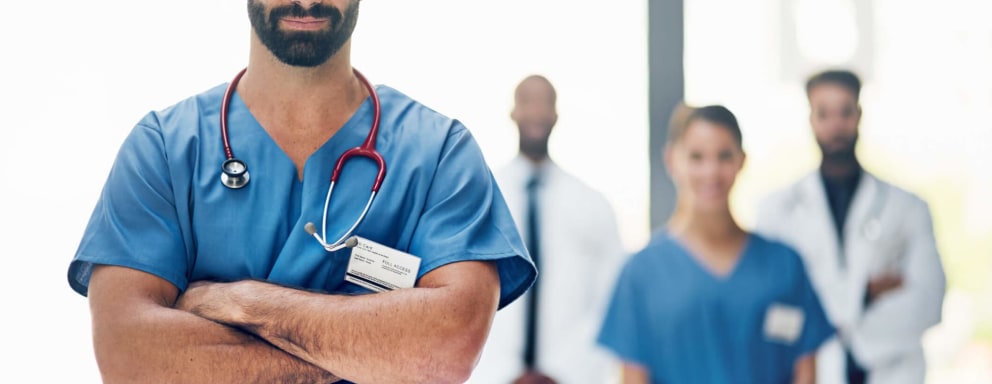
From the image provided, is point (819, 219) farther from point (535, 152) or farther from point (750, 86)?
point (535, 152)

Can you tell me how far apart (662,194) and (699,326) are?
345 mm

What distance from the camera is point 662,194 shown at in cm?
277

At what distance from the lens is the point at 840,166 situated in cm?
285

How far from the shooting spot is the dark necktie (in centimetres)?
269

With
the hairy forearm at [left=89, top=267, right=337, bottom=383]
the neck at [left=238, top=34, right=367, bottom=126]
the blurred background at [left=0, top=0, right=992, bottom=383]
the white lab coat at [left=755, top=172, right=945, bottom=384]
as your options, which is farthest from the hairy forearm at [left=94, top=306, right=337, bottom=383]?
the white lab coat at [left=755, top=172, right=945, bottom=384]

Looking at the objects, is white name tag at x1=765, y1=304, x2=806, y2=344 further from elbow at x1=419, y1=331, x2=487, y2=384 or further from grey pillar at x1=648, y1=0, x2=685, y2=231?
elbow at x1=419, y1=331, x2=487, y2=384

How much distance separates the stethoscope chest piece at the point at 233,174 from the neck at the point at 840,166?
1846 millimetres

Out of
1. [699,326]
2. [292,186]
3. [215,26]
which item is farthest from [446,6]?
[292,186]

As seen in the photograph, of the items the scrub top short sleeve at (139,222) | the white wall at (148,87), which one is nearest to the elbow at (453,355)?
the scrub top short sleeve at (139,222)

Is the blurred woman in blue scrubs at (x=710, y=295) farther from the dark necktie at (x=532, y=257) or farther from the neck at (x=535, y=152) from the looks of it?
the neck at (x=535, y=152)

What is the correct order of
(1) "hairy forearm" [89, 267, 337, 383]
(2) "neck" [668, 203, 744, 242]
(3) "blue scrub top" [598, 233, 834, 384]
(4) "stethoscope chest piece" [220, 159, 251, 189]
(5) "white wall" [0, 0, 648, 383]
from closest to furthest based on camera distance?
1. (1) "hairy forearm" [89, 267, 337, 383]
2. (4) "stethoscope chest piece" [220, 159, 251, 189]
3. (5) "white wall" [0, 0, 648, 383]
4. (3) "blue scrub top" [598, 233, 834, 384]
5. (2) "neck" [668, 203, 744, 242]

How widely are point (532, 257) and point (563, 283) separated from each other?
11 cm

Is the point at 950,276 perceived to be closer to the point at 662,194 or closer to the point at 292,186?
the point at 662,194

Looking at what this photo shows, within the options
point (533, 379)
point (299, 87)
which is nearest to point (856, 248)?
point (533, 379)
